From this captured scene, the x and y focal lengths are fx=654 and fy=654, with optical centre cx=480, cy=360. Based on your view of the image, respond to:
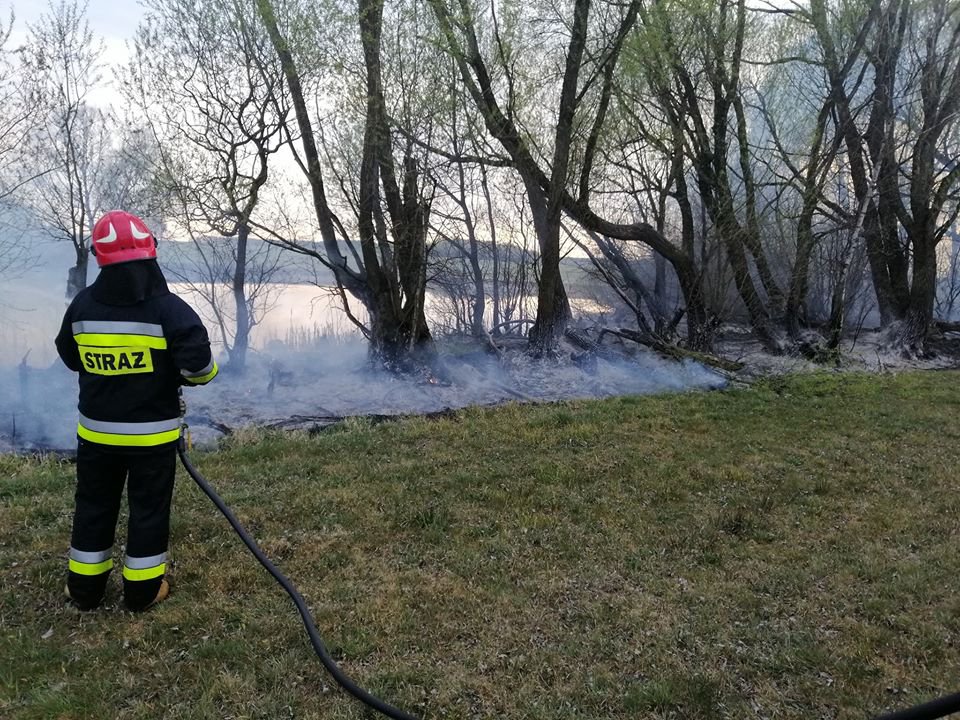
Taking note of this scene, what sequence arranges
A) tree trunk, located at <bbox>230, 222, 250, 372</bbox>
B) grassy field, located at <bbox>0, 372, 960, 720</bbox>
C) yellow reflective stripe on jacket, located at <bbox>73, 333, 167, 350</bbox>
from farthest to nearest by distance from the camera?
tree trunk, located at <bbox>230, 222, 250, 372</bbox> < yellow reflective stripe on jacket, located at <bbox>73, 333, 167, 350</bbox> < grassy field, located at <bbox>0, 372, 960, 720</bbox>

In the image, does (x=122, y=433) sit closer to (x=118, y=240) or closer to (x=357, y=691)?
(x=118, y=240)

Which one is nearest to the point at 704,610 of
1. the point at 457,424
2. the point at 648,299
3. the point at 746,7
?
the point at 457,424

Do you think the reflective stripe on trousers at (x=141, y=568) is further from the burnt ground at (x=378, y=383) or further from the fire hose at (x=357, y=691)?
the burnt ground at (x=378, y=383)

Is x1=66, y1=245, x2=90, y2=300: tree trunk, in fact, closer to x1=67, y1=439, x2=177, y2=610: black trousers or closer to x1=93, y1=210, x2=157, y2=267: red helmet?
x1=93, y1=210, x2=157, y2=267: red helmet

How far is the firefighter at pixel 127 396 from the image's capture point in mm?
3164

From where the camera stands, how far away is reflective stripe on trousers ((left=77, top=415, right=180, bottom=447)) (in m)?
3.16

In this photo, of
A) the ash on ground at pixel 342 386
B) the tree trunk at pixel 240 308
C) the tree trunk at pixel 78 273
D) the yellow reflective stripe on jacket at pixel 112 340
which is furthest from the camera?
the tree trunk at pixel 78 273

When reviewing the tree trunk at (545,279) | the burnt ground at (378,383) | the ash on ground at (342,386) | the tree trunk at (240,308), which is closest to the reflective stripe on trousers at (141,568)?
the ash on ground at (342,386)

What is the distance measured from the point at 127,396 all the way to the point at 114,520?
648mm

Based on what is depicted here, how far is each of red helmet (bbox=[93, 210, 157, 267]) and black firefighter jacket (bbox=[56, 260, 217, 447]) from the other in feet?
0.14

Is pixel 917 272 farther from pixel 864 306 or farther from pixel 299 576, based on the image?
pixel 299 576

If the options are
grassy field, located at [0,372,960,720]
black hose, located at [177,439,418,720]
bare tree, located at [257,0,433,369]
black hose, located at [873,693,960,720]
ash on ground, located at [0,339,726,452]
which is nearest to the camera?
black hose, located at [873,693,960,720]

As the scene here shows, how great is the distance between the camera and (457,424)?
713cm

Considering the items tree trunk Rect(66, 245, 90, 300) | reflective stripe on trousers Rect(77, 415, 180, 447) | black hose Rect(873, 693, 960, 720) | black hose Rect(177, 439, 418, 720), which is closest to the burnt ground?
tree trunk Rect(66, 245, 90, 300)
